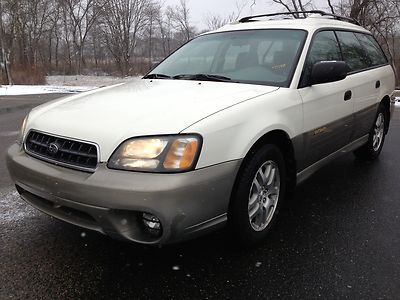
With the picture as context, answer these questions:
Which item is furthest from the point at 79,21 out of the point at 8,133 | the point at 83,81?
the point at 8,133

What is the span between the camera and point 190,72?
363 cm

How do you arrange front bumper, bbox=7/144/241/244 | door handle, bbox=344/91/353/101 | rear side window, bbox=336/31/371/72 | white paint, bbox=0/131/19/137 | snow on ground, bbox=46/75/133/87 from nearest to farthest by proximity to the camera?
front bumper, bbox=7/144/241/244, door handle, bbox=344/91/353/101, rear side window, bbox=336/31/371/72, white paint, bbox=0/131/19/137, snow on ground, bbox=46/75/133/87

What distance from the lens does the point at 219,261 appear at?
2654 mm

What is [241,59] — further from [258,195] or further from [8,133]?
A: [8,133]

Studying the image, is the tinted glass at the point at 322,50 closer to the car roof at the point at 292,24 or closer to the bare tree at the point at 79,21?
the car roof at the point at 292,24

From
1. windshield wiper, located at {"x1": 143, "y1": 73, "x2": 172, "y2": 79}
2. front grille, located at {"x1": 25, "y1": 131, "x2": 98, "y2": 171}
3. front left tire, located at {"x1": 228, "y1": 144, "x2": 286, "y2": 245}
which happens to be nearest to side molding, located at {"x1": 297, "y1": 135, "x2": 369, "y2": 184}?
front left tire, located at {"x1": 228, "y1": 144, "x2": 286, "y2": 245}

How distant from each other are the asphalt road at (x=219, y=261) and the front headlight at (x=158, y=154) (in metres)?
0.73

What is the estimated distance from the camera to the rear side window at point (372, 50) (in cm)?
460

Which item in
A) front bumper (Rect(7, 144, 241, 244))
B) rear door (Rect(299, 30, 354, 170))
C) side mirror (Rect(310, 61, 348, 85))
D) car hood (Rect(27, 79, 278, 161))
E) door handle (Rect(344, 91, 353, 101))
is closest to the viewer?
front bumper (Rect(7, 144, 241, 244))

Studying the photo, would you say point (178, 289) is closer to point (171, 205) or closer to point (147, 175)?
point (171, 205)

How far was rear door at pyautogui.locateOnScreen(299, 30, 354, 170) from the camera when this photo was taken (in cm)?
320

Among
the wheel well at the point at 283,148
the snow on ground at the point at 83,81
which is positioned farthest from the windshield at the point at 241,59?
the snow on ground at the point at 83,81

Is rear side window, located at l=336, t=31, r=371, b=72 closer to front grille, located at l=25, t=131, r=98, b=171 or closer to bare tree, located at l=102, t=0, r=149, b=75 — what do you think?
front grille, located at l=25, t=131, r=98, b=171

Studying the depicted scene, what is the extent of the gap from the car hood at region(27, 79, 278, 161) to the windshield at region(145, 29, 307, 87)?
224mm
